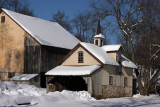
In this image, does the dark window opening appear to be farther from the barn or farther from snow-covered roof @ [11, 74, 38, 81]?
snow-covered roof @ [11, 74, 38, 81]

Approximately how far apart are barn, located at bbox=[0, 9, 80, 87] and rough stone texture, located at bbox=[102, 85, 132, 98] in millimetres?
8615

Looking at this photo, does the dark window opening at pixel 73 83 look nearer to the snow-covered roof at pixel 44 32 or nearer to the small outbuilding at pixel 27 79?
the small outbuilding at pixel 27 79

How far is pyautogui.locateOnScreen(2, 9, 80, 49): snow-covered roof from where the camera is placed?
35.4m

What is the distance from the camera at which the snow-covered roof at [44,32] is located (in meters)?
35.4

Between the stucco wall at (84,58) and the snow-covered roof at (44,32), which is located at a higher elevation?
the snow-covered roof at (44,32)

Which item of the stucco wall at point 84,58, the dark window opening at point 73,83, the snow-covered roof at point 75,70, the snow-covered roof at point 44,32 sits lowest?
the dark window opening at point 73,83

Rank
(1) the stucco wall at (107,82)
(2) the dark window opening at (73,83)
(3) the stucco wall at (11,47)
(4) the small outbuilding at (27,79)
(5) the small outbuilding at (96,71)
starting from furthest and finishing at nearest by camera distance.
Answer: (3) the stucco wall at (11,47) < (4) the small outbuilding at (27,79) < (2) the dark window opening at (73,83) < (1) the stucco wall at (107,82) < (5) the small outbuilding at (96,71)

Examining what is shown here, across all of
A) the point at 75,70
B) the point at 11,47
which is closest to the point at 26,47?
the point at 11,47

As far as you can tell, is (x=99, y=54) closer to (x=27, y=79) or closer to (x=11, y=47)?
(x=27, y=79)

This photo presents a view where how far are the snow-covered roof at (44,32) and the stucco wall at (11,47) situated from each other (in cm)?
74

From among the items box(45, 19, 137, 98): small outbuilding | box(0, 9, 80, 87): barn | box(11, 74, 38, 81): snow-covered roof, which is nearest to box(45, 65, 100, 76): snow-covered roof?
box(45, 19, 137, 98): small outbuilding

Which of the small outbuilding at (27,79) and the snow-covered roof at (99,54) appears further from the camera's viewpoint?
the small outbuilding at (27,79)

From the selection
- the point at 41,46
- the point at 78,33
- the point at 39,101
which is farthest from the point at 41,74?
the point at 78,33

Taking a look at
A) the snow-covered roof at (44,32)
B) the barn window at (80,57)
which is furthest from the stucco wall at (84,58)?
the snow-covered roof at (44,32)
